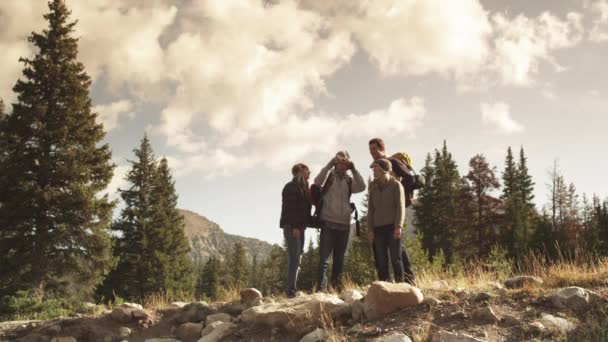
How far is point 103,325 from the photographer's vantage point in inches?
294

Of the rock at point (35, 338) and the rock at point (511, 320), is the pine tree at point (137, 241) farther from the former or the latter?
the rock at point (511, 320)

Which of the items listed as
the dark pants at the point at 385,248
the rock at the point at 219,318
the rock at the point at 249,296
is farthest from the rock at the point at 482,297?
the rock at the point at 219,318

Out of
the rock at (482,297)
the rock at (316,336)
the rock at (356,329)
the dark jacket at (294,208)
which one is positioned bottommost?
the rock at (316,336)

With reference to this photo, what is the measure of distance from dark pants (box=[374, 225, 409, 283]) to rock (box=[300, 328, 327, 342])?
178 centimetres

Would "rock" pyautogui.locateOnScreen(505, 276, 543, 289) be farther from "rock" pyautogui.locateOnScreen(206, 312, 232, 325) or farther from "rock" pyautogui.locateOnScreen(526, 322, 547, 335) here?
"rock" pyautogui.locateOnScreen(206, 312, 232, 325)

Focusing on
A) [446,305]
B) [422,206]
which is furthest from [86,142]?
[422,206]

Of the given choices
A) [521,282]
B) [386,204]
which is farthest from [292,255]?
[521,282]

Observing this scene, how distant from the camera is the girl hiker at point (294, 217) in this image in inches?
289

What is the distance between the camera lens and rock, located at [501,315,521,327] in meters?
4.84

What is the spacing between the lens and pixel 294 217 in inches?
288

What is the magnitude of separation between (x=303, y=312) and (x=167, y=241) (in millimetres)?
24049

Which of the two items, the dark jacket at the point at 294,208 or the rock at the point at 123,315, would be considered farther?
the rock at the point at 123,315

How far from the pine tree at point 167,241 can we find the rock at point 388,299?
899 inches

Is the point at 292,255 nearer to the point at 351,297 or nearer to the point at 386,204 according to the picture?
the point at 351,297
